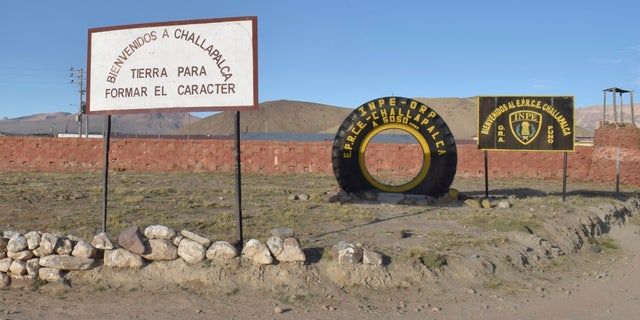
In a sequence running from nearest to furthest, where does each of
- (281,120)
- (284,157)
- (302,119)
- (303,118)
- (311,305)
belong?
(311,305), (284,157), (281,120), (302,119), (303,118)

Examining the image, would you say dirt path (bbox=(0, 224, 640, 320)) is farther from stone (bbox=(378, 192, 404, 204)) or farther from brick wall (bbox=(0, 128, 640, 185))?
brick wall (bbox=(0, 128, 640, 185))

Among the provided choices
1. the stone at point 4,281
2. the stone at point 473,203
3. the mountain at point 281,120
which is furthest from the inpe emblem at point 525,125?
the mountain at point 281,120

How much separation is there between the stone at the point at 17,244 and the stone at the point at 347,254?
365 centimetres

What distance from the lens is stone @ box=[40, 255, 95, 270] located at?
22.5 ft

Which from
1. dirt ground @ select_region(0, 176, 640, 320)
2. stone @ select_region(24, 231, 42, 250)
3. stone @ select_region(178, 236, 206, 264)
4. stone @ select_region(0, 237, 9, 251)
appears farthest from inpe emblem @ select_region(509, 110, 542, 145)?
stone @ select_region(0, 237, 9, 251)

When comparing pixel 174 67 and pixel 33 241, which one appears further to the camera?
pixel 174 67

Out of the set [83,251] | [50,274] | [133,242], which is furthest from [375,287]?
[50,274]

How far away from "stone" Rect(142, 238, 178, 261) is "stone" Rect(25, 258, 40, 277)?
1.19m

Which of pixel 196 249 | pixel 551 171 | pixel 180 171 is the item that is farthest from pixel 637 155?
pixel 196 249

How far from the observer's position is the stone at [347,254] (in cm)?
708

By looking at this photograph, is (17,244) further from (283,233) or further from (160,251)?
(283,233)

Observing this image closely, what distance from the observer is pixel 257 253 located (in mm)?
7020

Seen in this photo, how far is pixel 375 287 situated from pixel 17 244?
4209 millimetres

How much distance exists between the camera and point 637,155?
71.6 ft
